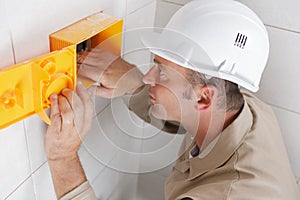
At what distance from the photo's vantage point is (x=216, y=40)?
738 millimetres

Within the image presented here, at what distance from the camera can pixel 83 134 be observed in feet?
2.40

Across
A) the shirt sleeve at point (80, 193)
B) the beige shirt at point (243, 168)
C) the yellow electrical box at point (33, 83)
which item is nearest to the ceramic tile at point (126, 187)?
the beige shirt at point (243, 168)

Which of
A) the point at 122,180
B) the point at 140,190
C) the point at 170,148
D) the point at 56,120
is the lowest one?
the point at 140,190

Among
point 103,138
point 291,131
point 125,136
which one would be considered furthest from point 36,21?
point 291,131

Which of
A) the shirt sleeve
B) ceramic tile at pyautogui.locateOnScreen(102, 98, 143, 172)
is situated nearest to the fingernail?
the shirt sleeve

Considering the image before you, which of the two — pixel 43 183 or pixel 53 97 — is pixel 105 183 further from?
pixel 53 97

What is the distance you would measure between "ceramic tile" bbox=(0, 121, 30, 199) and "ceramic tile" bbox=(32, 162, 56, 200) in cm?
5

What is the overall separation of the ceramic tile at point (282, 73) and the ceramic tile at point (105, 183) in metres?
0.56

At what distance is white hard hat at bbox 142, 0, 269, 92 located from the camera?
0.74 meters

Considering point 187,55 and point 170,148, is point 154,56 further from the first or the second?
point 170,148

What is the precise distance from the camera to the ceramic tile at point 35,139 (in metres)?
0.69

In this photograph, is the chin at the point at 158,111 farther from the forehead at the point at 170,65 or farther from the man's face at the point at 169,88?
the forehead at the point at 170,65

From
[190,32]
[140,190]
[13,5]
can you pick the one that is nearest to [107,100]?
[190,32]

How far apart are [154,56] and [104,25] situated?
15cm
